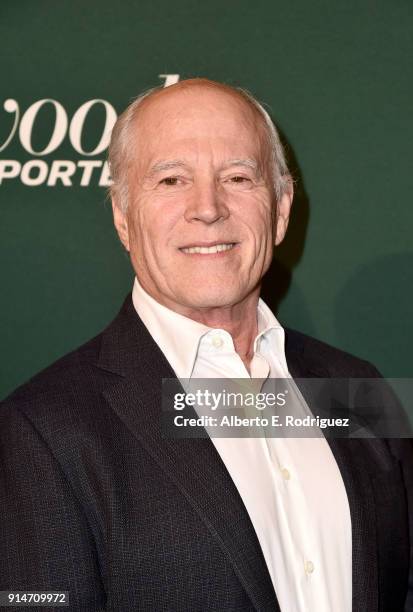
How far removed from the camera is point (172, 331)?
64.8 inches

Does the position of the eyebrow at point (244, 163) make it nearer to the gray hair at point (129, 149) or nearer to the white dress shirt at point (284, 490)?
the gray hair at point (129, 149)

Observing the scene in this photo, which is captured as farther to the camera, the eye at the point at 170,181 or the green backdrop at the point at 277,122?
the green backdrop at the point at 277,122

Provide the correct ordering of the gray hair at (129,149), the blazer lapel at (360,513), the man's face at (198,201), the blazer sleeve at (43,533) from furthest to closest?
the gray hair at (129,149) → the man's face at (198,201) → the blazer lapel at (360,513) → the blazer sleeve at (43,533)

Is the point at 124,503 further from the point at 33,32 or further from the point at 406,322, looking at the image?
the point at 33,32

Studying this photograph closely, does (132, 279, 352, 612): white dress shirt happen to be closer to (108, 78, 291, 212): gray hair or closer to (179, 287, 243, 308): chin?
(179, 287, 243, 308): chin

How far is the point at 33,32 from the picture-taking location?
208cm

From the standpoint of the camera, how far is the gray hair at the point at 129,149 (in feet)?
5.64

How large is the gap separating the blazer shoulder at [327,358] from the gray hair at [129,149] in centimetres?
34

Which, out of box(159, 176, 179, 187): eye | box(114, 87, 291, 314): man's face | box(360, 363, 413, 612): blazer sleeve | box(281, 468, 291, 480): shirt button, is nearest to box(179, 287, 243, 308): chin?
box(114, 87, 291, 314): man's face

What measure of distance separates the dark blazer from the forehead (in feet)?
1.55

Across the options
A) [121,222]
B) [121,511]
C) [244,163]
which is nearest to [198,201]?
[244,163]

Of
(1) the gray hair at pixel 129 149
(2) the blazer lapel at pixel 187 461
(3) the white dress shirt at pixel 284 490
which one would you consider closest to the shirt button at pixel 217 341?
(3) the white dress shirt at pixel 284 490

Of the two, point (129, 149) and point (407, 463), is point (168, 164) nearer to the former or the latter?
point (129, 149)

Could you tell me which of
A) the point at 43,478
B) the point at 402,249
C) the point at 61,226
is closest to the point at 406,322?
the point at 402,249
